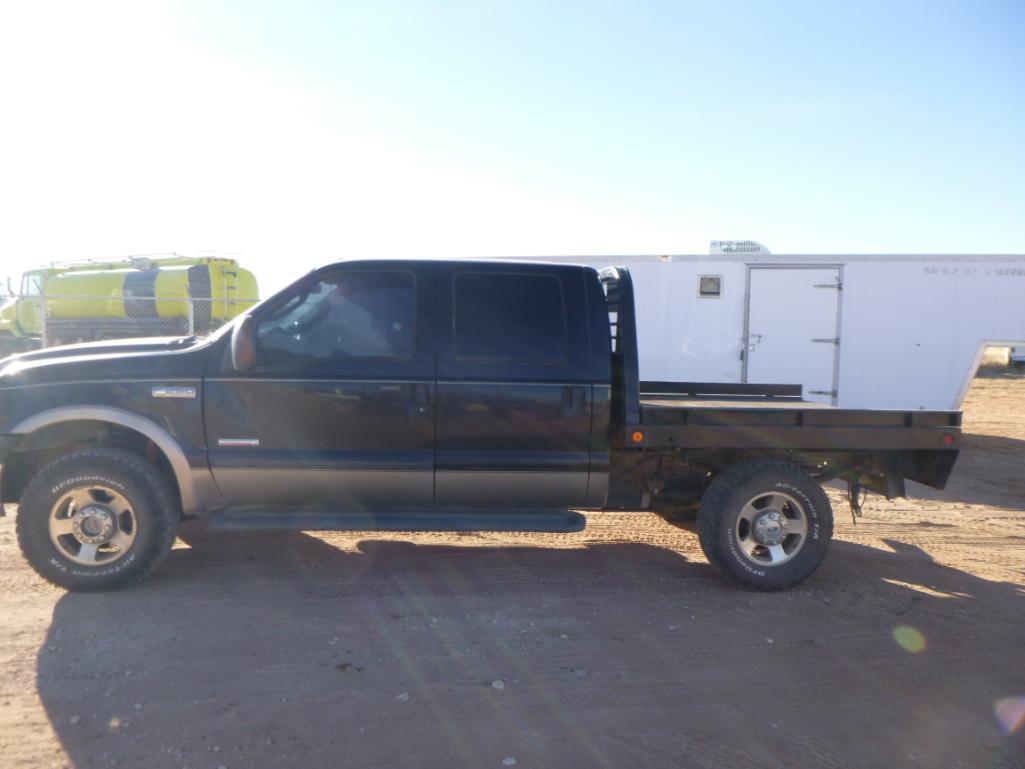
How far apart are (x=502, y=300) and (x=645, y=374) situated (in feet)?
22.4

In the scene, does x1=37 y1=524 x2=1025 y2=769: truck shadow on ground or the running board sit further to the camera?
the running board

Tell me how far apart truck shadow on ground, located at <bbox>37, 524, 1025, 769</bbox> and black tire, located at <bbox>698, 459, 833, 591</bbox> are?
0.16m

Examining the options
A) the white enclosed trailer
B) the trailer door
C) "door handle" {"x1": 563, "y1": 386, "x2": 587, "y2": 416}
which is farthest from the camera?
the trailer door

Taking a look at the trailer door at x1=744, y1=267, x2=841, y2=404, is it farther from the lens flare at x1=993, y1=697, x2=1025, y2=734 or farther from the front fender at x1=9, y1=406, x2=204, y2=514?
the front fender at x1=9, y1=406, x2=204, y2=514

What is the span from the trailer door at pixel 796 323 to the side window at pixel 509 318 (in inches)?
264

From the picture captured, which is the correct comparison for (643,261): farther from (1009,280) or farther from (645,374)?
(1009,280)

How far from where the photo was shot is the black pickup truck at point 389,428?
468cm

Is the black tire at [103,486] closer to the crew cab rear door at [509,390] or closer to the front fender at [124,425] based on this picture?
the front fender at [124,425]

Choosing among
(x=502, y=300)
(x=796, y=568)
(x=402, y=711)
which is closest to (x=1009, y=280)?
(x=796, y=568)

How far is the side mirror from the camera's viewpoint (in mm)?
4641

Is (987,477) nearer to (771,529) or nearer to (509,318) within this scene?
(771,529)

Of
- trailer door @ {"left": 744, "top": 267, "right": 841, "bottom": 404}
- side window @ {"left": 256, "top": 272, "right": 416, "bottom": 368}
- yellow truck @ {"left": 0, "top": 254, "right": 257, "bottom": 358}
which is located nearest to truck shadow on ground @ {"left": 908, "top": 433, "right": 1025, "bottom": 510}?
trailer door @ {"left": 744, "top": 267, "right": 841, "bottom": 404}


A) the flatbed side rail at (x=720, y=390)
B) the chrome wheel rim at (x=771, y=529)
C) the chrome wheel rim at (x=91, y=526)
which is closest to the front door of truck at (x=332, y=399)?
the chrome wheel rim at (x=91, y=526)

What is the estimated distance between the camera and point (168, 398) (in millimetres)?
4719
